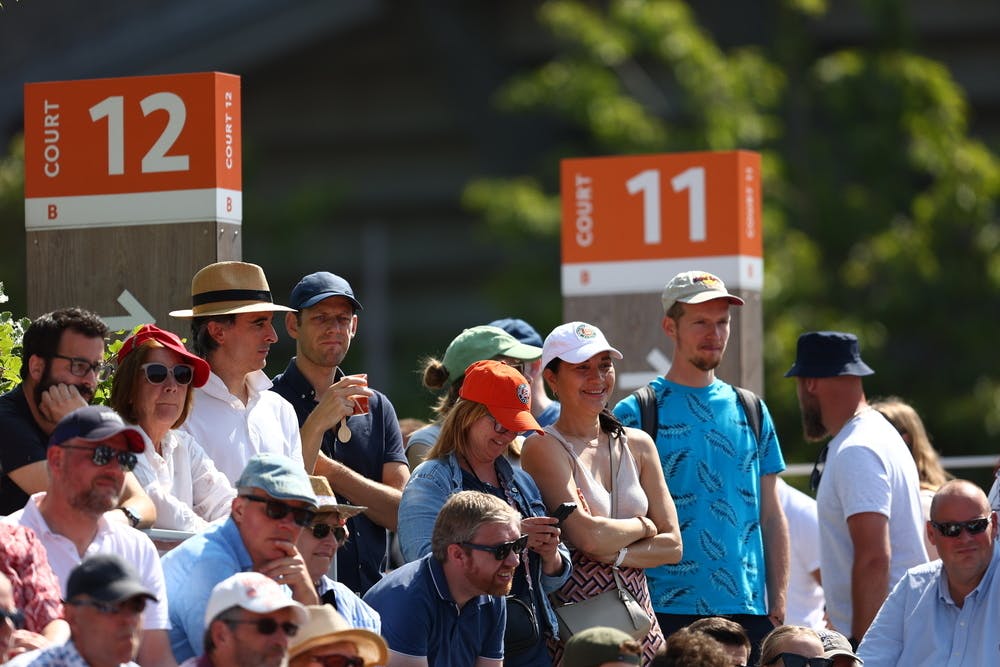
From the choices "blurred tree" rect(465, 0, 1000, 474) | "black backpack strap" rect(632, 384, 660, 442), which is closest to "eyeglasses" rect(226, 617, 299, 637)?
"black backpack strap" rect(632, 384, 660, 442)

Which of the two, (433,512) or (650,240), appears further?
(650,240)

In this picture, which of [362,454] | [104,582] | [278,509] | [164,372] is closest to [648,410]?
[362,454]

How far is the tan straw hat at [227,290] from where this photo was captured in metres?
7.16

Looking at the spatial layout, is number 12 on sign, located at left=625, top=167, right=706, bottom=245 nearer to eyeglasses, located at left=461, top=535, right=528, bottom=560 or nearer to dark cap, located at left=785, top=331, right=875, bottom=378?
dark cap, located at left=785, top=331, right=875, bottom=378

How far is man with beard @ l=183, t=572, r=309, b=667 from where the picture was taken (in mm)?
5320

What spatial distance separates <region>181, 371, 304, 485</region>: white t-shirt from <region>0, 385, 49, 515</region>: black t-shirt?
0.69 m

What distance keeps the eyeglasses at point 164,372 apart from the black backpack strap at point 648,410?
6.26ft

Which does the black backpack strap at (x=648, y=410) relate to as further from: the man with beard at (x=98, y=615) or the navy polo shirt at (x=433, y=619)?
the man with beard at (x=98, y=615)

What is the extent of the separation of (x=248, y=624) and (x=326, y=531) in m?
0.87

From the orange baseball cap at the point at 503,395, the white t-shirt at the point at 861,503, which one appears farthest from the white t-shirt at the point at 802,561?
the orange baseball cap at the point at 503,395

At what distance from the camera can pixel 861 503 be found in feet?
25.4

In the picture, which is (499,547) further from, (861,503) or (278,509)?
(861,503)

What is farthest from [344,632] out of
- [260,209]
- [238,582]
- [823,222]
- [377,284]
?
[377,284]

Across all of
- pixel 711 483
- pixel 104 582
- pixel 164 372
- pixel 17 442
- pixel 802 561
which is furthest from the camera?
pixel 802 561
